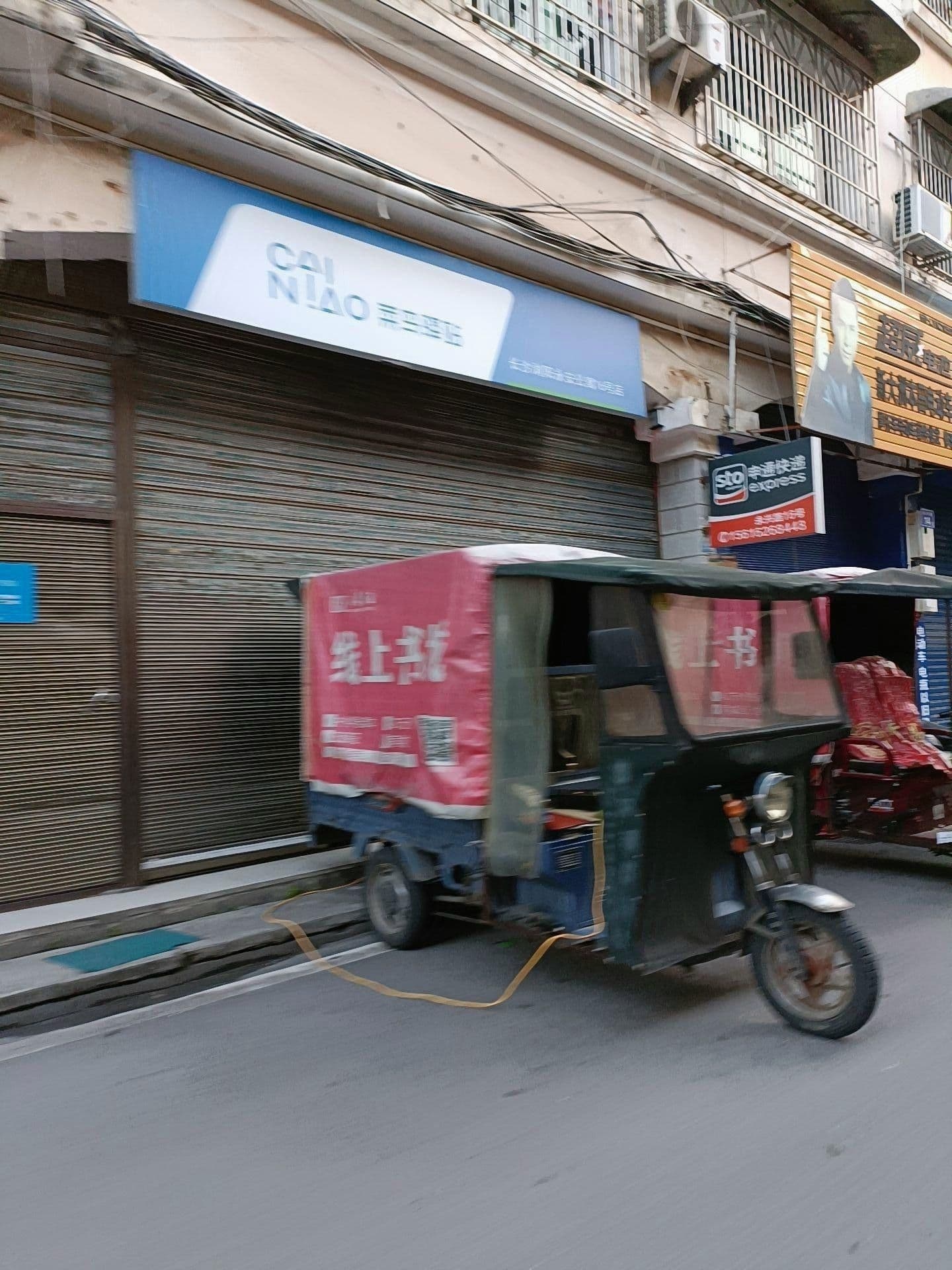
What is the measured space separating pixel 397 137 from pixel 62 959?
6719mm

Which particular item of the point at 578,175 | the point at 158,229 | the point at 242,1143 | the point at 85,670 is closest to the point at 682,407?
the point at 578,175

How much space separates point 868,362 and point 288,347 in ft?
23.0

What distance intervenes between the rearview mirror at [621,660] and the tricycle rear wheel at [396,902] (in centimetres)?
199

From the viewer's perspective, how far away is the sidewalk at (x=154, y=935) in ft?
17.0

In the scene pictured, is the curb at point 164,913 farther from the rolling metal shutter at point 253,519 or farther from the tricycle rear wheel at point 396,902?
the tricycle rear wheel at point 396,902

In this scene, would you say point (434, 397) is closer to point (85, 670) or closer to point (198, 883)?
point (85, 670)

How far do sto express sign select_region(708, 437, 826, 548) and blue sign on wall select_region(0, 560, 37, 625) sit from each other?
23.0 ft

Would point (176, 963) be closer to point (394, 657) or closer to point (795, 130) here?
point (394, 657)

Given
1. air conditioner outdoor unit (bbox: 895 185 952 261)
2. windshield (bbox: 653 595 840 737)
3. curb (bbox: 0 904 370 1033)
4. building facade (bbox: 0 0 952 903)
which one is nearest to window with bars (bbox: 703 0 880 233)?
Answer: building facade (bbox: 0 0 952 903)

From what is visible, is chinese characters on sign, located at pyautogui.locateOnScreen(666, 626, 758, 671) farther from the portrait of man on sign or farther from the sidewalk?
the portrait of man on sign

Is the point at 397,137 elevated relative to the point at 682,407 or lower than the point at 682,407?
elevated

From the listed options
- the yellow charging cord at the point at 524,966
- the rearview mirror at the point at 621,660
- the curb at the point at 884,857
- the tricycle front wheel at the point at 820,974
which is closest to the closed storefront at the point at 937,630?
the curb at the point at 884,857

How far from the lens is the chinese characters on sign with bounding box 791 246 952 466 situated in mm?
10430

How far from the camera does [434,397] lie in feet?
30.5
